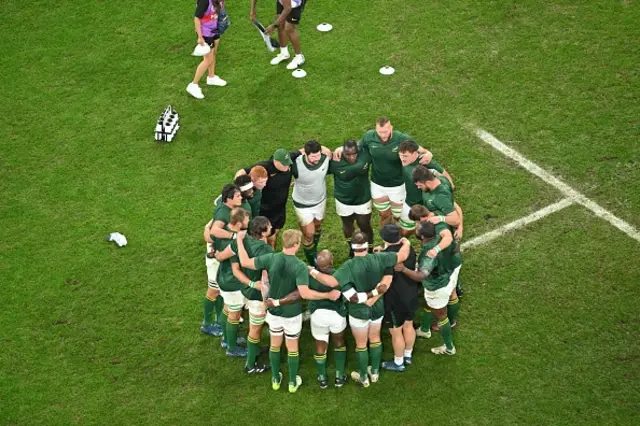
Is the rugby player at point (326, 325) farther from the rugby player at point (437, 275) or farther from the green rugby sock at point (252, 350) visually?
the rugby player at point (437, 275)

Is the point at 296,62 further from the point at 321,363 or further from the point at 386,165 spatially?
the point at 321,363

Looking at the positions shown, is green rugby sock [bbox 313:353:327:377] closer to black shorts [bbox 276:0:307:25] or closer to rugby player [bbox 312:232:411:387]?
rugby player [bbox 312:232:411:387]

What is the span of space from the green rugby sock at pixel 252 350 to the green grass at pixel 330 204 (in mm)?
211

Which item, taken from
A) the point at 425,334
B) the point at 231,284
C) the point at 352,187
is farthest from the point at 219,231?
the point at 425,334

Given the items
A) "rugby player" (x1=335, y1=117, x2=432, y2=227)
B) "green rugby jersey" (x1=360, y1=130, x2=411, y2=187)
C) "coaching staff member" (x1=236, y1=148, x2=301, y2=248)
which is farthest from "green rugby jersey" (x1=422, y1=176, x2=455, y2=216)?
"coaching staff member" (x1=236, y1=148, x2=301, y2=248)

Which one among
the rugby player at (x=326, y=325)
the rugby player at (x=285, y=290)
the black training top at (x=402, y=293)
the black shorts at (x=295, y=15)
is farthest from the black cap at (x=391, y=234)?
the black shorts at (x=295, y=15)

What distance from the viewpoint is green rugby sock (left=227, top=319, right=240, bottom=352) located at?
464 inches

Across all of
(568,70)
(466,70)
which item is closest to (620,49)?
(568,70)

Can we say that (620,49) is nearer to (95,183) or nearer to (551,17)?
(551,17)

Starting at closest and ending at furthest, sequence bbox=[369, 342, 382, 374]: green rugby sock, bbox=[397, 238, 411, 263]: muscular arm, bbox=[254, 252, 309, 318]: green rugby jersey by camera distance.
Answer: bbox=[254, 252, 309, 318]: green rugby jersey < bbox=[397, 238, 411, 263]: muscular arm < bbox=[369, 342, 382, 374]: green rugby sock

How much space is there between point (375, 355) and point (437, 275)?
128 centimetres

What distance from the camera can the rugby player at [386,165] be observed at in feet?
40.5

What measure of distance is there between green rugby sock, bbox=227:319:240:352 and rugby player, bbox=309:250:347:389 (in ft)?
3.68

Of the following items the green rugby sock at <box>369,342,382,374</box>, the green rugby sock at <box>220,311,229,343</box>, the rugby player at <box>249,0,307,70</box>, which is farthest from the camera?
the rugby player at <box>249,0,307,70</box>
